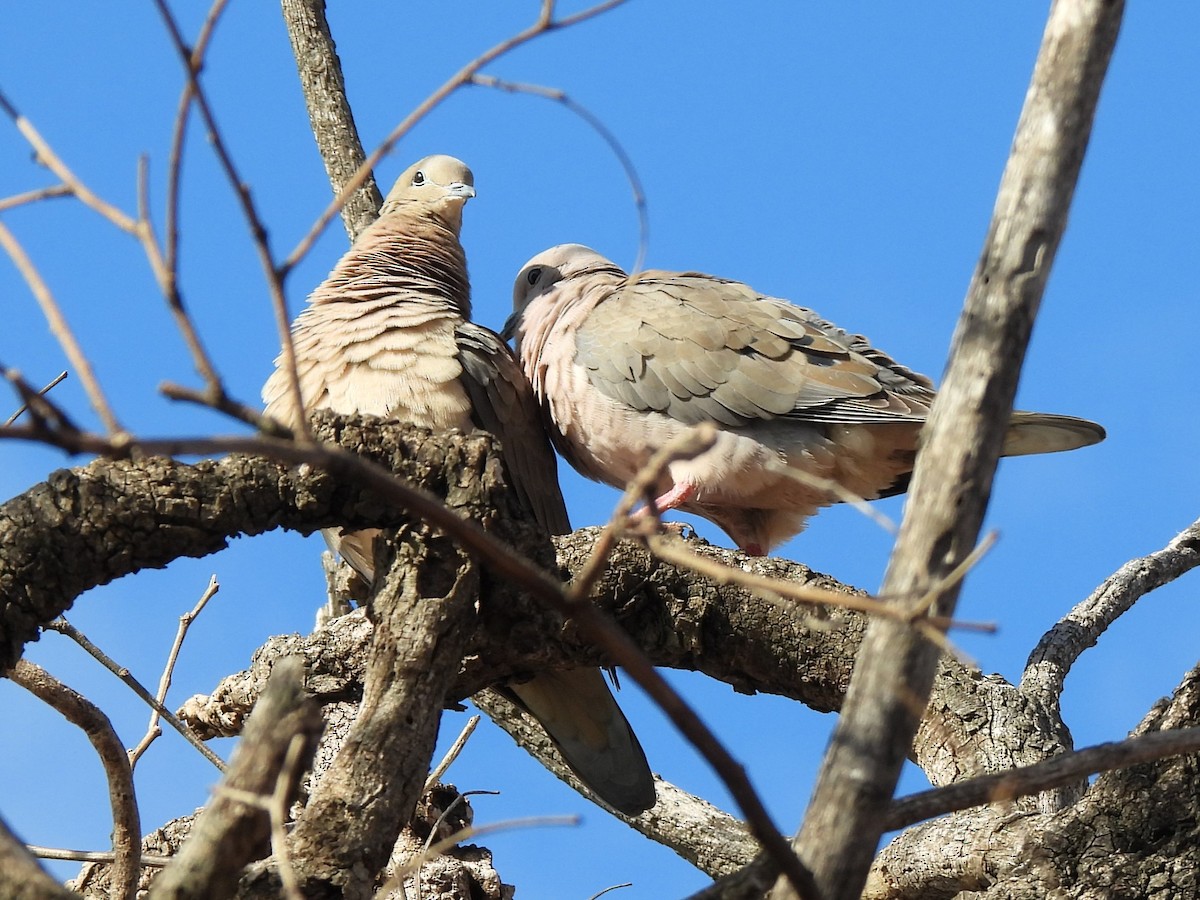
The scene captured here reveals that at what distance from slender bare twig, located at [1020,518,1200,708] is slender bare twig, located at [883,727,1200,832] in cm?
231

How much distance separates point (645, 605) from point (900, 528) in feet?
5.88

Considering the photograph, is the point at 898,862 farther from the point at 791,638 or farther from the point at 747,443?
the point at 747,443

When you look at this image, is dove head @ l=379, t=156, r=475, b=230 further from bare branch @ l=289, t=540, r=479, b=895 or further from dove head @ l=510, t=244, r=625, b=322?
bare branch @ l=289, t=540, r=479, b=895

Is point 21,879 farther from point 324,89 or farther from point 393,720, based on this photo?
point 324,89

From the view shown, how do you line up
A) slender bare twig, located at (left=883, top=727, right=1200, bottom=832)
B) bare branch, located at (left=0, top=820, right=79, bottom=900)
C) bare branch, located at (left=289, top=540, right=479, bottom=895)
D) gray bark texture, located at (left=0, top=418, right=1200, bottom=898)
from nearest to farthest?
bare branch, located at (left=0, top=820, right=79, bottom=900) → slender bare twig, located at (left=883, top=727, right=1200, bottom=832) → bare branch, located at (left=289, top=540, right=479, bottom=895) → gray bark texture, located at (left=0, top=418, right=1200, bottom=898)

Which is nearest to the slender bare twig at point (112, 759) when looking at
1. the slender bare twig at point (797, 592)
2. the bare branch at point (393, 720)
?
the bare branch at point (393, 720)

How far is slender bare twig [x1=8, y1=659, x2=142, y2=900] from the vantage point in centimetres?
296

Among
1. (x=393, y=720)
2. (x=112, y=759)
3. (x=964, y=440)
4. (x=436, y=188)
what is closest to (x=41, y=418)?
(x=964, y=440)

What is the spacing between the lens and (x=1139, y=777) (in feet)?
9.78

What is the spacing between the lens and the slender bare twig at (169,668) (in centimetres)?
356

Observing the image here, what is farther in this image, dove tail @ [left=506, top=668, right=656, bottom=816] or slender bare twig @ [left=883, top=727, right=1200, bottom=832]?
dove tail @ [left=506, top=668, right=656, bottom=816]

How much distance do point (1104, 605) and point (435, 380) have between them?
2.27 meters

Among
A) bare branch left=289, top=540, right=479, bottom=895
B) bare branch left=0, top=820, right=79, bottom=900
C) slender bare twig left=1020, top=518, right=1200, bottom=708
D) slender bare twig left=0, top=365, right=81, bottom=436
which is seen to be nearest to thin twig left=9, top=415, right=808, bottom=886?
slender bare twig left=0, top=365, right=81, bottom=436

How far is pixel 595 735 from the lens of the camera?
12.7ft
